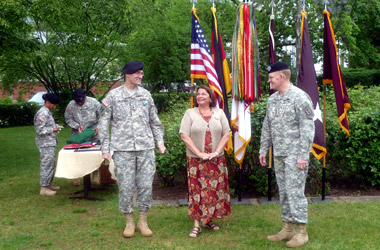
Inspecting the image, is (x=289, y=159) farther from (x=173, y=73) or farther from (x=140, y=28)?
(x=173, y=73)

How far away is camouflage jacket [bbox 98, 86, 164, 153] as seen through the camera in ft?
17.1

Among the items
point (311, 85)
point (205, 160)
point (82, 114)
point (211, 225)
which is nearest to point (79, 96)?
point (82, 114)

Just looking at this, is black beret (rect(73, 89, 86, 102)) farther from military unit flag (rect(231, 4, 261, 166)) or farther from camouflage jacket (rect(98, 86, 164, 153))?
military unit flag (rect(231, 4, 261, 166))

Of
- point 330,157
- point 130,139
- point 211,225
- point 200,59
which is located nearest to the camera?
point 130,139

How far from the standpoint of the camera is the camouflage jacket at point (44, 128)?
752 centimetres

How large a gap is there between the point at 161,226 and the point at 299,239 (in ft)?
5.94

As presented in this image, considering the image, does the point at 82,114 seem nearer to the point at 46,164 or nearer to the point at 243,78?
the point at 46,164

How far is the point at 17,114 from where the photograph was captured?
2417 centimetres

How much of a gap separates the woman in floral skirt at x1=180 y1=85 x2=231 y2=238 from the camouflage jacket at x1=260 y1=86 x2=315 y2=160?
72cm

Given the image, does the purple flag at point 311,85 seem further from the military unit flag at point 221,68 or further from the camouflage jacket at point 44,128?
the camouflage jacket at point 44,128

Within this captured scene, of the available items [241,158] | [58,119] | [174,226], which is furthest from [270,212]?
[58,119]

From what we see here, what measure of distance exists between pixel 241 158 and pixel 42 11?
6.30 m

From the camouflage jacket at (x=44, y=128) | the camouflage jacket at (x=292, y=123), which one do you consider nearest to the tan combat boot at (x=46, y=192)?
the camouflage jacket at (x=44, y=128)

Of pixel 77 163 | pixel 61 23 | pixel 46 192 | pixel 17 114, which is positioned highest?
pixel 61 23
